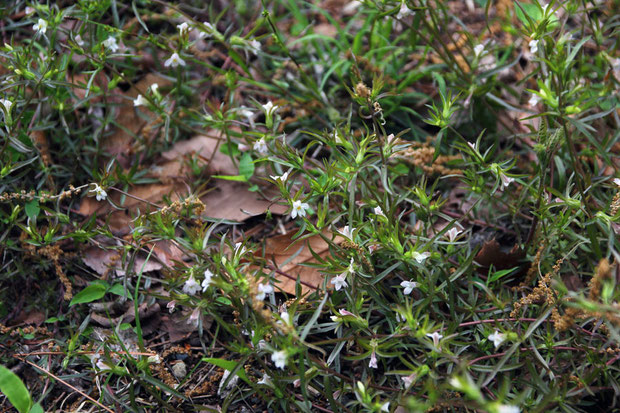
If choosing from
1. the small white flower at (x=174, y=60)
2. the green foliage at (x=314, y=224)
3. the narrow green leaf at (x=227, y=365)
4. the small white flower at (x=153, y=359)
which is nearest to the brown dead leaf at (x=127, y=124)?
the green foliage at (x=314, y=224)

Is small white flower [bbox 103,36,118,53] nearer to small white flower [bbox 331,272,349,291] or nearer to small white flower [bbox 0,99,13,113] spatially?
small white flower [bbox 0,99,13,113]

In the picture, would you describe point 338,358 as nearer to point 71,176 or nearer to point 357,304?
point 357,304

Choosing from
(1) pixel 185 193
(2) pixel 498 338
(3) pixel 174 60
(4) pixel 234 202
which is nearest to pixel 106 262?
(1) pixel 185 193

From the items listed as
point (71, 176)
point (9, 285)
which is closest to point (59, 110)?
point (71, 176)

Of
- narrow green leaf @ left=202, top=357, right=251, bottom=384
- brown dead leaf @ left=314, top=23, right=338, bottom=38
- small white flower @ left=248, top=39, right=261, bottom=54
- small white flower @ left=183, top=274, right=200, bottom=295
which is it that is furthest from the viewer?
brown dead leaf @ left=314, top=23, right=338, bottom=38

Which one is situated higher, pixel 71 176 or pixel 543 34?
pixel 543 34

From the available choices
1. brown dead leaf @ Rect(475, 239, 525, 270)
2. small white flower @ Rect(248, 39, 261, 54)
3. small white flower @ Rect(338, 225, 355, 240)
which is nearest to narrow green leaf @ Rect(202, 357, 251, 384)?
small white flower @ Rect(338, 225, 355, 240)
